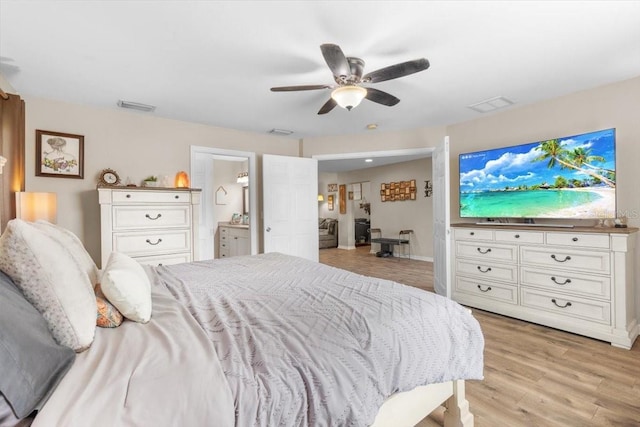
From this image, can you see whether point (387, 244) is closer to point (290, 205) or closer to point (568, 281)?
point (290, 205)

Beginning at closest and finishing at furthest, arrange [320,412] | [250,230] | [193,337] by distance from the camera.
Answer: [320,412] < [193,337] < [250,230]

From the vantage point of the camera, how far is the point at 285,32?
199 cm

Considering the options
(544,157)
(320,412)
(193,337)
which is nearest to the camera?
(320,412)

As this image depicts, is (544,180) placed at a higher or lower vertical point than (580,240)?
higher

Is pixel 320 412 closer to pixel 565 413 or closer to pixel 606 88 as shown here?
pixel 565 413

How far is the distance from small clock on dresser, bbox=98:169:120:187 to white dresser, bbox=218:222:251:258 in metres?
1.93

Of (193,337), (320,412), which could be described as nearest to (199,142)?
(193,337)

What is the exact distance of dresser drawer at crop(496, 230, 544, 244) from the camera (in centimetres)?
300

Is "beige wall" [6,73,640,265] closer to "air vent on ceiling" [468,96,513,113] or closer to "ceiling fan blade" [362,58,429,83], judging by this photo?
"air vent on ceiling" [468,96,513,113]

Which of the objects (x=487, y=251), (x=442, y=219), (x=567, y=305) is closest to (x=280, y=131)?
(x=442, y=219)

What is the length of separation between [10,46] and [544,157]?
4.69 meters

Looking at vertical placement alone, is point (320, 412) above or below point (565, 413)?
above

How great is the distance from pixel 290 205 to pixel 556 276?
3.28 metres

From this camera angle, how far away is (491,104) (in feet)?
11.1
